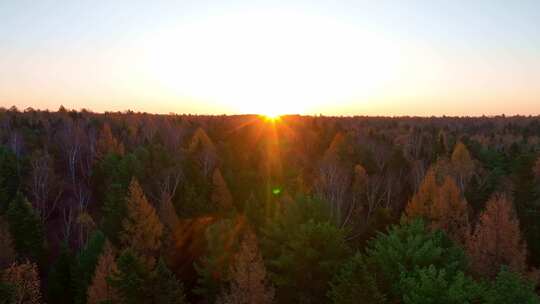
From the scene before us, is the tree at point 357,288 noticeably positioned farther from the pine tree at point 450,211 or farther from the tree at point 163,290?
the pine tree at point 450,211

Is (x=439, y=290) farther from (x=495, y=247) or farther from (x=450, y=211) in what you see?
(x=450, y=211)

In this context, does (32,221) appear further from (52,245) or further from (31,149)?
(31,149)

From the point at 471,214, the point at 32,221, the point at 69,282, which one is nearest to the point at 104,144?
the point at 32,221

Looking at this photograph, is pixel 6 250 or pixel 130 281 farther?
pixel 6 250

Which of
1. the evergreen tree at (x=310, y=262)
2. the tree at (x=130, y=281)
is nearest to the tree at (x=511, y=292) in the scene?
the evergreen tree at (x=310, y=262)

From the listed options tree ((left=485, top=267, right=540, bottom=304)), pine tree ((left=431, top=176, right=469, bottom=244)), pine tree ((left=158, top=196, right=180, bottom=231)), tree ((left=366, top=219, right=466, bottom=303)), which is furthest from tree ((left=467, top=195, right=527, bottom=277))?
pine tree ((left=158, top=196, right=180, bottom=231))

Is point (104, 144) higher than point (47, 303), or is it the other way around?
point (104, 144)

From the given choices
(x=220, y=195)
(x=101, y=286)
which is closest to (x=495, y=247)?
(x=101, y=286)
